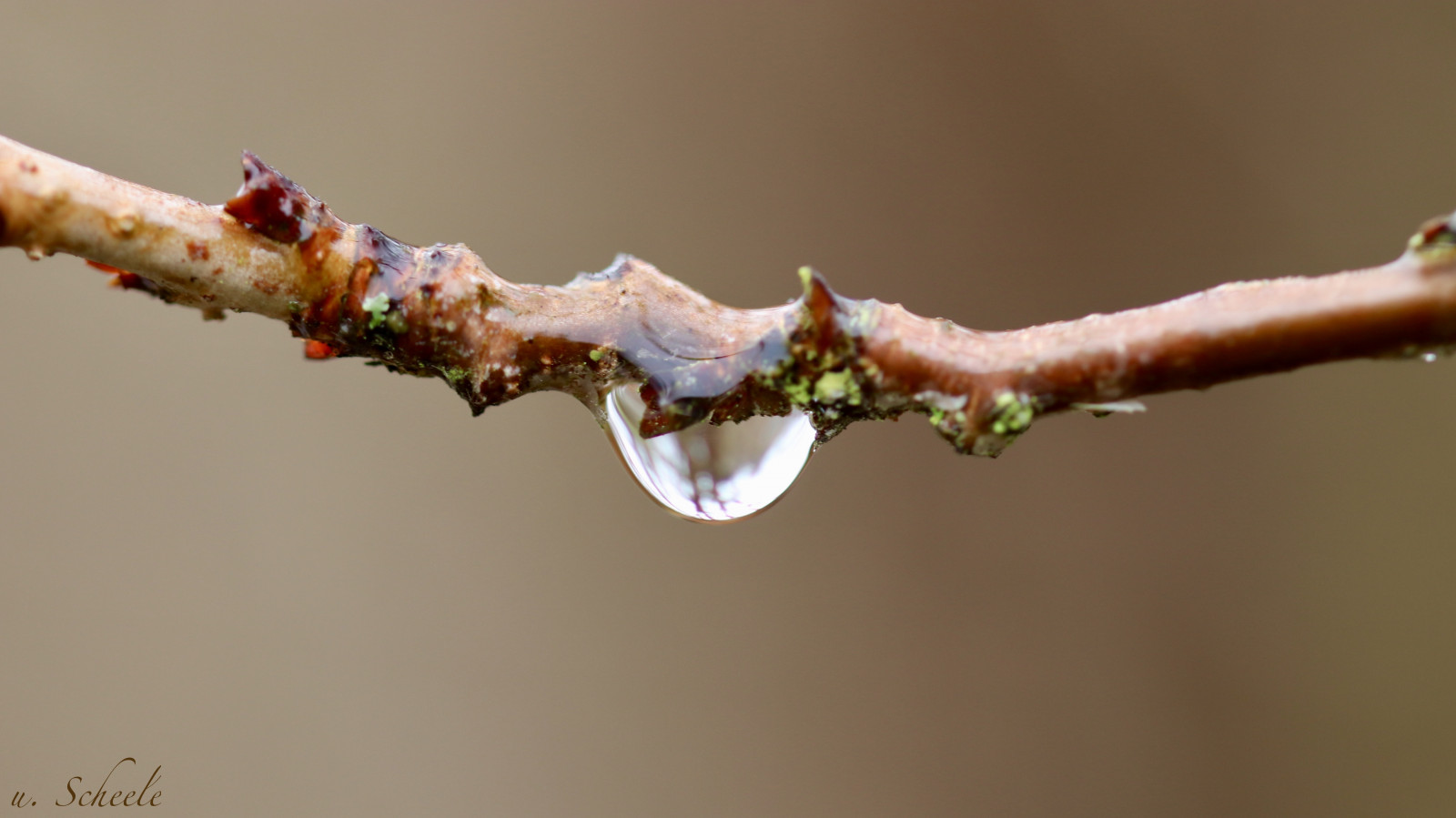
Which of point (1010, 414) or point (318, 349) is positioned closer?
point (1010, 414)

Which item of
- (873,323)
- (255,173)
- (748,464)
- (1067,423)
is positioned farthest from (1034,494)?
(255,173)

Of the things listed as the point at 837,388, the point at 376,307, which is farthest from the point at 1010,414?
the point at 376,307

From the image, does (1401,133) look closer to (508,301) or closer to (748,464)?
(748,464)

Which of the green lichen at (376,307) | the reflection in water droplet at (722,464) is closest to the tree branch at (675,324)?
the green lichen at (376,307)

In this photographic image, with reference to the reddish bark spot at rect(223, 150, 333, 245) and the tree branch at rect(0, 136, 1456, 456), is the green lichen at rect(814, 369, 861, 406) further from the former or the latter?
the reddish bark spot at rect(223, 150, 333, 245)

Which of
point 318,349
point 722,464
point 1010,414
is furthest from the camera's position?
point 722,464

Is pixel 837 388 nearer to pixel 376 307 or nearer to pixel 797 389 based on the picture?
pixel 797 389
